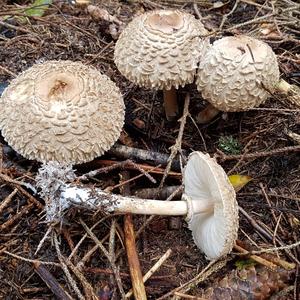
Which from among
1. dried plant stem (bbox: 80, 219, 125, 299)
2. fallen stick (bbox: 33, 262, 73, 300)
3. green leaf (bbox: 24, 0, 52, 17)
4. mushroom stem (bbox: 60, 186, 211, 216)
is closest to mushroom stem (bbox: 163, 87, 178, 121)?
mushroom stem (bbox: 60, 186, 211, 216)

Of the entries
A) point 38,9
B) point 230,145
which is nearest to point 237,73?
point 230,145

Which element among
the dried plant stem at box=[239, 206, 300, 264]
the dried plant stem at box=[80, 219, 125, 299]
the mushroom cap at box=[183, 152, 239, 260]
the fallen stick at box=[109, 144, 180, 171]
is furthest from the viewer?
the fallen stick at box=[109, 144, 180, 171]

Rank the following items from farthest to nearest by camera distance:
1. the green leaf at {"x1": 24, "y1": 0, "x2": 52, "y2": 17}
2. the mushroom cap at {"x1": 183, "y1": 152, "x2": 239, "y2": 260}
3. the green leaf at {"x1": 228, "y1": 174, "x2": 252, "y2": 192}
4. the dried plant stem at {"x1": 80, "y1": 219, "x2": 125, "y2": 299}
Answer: the green leaf at {"x1": 24, "y1": 0, "x2": 52, "y2": 17} → the green leaf at {"x1": 228, "y1": 174, "x2": 252, "y2": 192} → the dried plant stem at {"x1": 80, "y1": 219, "x2": 125, "y2": 299} → the mushroom cap at {"x1": 183, "y1": 152, "x2": 239, "y2": 260}

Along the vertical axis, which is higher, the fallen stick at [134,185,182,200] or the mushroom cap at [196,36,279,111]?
the mushroom cap at [196,36,279,111]

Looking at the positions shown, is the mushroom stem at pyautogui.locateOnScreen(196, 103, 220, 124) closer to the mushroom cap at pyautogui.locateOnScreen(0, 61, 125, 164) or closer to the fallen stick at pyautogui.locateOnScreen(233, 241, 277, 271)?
the mushroom cap at pyautogui.locateOnScreen(0, 61, 125, 164)

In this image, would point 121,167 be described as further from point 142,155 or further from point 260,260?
point 260,260

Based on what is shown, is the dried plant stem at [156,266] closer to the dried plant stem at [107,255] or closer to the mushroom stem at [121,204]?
the dried plant stem at [107,255]
